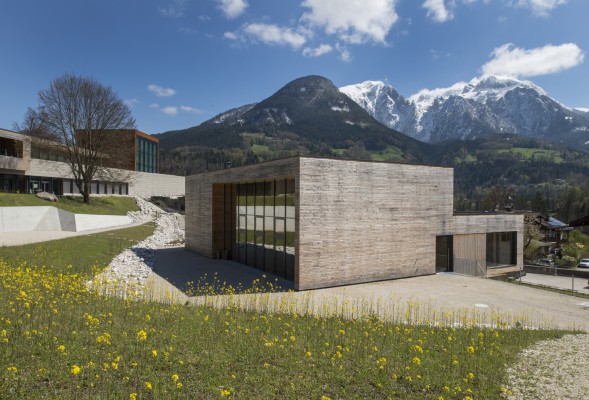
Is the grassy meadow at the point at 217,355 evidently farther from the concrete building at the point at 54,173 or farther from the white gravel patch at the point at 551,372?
the concrete building at the point at 54,173

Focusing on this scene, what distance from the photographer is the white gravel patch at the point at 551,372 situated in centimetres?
675

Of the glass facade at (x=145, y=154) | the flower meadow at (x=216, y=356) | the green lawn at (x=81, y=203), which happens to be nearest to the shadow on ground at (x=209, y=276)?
the flower meadow at (x=216, y=356)

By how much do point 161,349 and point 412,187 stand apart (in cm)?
1749

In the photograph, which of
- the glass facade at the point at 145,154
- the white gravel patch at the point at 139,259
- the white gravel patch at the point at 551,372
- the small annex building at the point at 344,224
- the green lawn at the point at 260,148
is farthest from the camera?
the green lawn at the point at 260,148

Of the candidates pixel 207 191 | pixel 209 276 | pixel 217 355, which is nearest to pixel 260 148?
pixel 207 191

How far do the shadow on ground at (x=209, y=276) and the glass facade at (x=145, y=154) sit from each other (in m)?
45.3

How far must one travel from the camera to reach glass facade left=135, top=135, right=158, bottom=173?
66.5m

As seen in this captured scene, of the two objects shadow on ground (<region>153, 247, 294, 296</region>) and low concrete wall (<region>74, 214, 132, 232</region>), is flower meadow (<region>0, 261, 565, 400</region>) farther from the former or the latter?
low concrete wall (<region>74, 214, 132, 232</region>)

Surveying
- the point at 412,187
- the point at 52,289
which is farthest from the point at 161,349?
the point at 412,187

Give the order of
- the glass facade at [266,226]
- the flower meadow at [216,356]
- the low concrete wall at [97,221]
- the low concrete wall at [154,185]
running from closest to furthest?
the flower meadow at [216,356] → the glass facade at [266,226] → the low concrete wall at [97,221] → the low concrete wall at [154,185]

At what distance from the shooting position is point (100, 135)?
3875 cm

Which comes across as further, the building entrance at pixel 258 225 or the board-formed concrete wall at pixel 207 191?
the building entrance at pixel 258 225

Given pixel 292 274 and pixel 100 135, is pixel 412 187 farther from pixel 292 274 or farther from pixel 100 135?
pixel 100 135

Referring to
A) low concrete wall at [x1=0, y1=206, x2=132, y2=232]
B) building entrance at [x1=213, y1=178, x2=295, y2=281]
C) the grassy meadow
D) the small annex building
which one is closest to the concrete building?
low concrete wall at [x1=0, y1=206, x2=132, y2=232]
